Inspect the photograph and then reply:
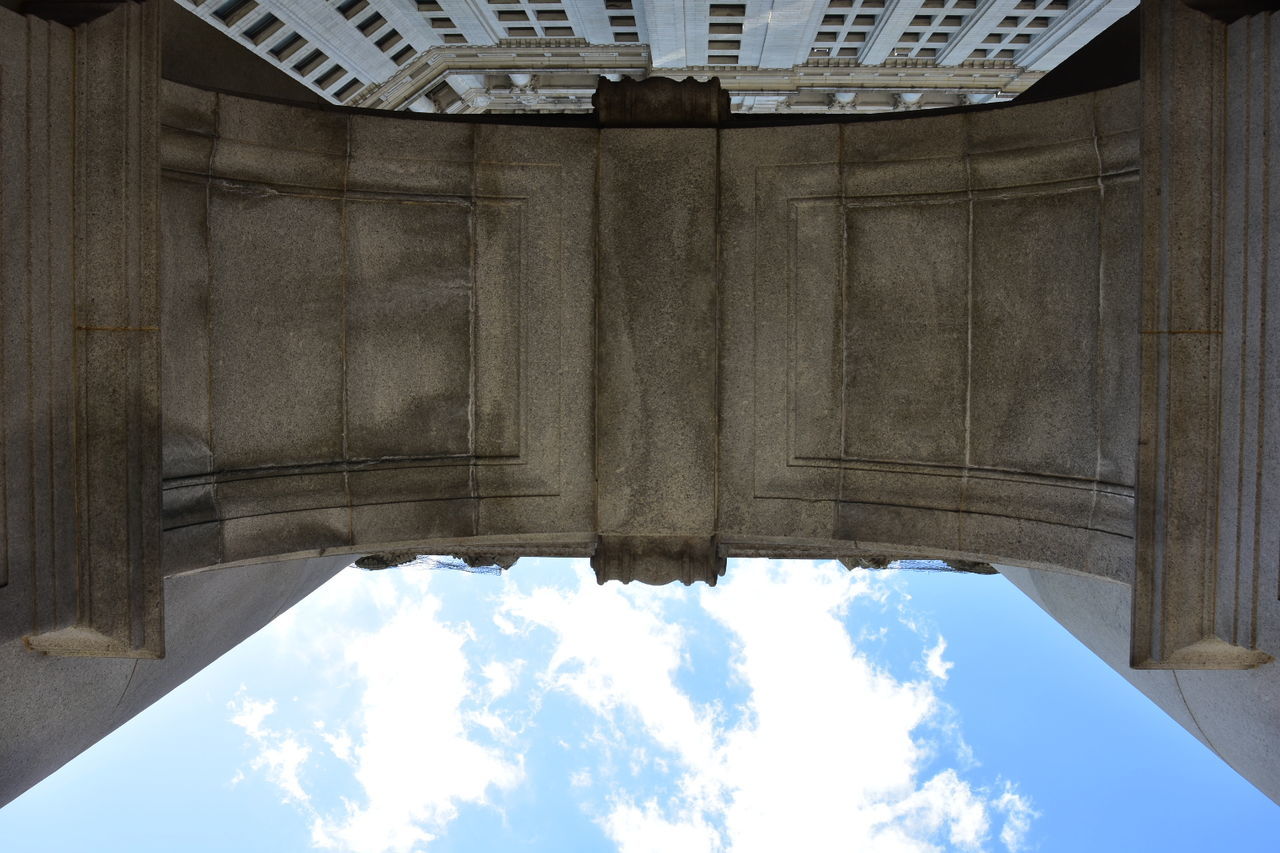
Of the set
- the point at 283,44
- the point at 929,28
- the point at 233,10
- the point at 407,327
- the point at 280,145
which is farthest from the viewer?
the point at 929,28

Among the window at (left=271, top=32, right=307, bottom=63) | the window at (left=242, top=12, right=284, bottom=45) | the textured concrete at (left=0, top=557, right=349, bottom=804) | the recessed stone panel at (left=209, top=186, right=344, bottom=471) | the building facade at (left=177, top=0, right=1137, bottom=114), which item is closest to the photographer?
the textured concrete at (left=0, top=557, right=349, bottom=804)

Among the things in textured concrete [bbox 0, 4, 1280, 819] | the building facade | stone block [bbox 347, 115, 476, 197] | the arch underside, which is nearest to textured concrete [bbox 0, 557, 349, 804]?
textured concrete [bbox 0, 4, 1280, 819]

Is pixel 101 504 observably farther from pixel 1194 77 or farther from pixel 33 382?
pixel 1194 77

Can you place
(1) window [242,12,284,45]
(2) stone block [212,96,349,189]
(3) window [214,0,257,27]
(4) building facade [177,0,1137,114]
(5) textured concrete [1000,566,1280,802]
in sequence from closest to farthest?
(5) textured concrete [1000,566,1280,802] < (2) stone block [212,96,349,189] < (3) window [214,0,257,27] < (1) window [242,12,284,45] < (4) building facade [177,0,1137,114]

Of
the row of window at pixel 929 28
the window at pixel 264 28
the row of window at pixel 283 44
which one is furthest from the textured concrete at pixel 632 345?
the row of window at pixel 929 28

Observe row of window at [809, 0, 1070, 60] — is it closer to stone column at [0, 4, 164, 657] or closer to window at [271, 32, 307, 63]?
window at [271, 32, 307, 63]

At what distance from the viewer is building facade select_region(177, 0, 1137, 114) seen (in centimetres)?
4003

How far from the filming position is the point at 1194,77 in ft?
22.6

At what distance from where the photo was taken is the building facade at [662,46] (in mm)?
40031

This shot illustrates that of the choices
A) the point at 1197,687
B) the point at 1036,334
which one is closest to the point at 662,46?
the point at 1036,334

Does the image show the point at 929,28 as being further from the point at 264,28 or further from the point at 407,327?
the point at 407,327

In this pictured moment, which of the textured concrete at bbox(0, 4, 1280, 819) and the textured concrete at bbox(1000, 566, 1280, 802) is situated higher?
the textured concrete at bbox(0, 4, 1280, 819)

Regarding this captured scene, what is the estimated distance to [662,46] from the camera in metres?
45.3

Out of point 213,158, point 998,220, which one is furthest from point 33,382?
point 998,220
